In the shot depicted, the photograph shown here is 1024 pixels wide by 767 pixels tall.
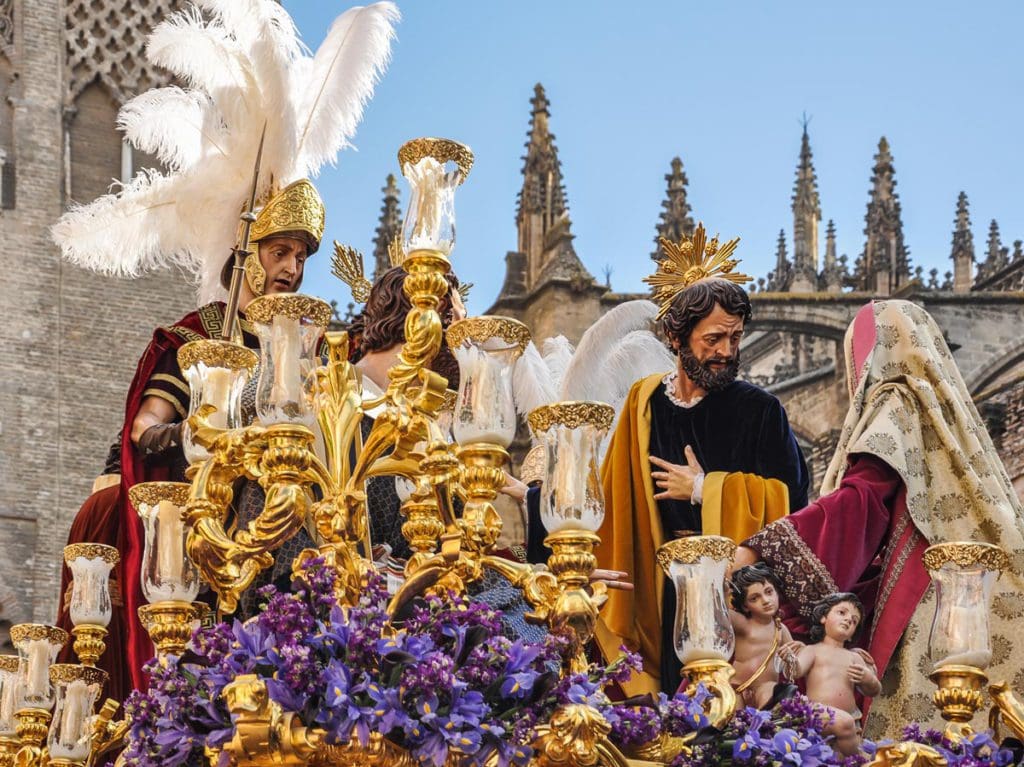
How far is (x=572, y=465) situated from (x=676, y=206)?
3007 centimetres

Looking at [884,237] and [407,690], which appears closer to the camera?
[407,690]

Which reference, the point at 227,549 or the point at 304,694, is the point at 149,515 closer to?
the point at 227,549

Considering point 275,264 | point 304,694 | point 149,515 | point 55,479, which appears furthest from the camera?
point 55,479

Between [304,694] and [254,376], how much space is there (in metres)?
2.26

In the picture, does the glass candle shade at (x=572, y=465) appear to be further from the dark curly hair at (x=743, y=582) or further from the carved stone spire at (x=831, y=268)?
the carved stone spire at (x=831, y=268)

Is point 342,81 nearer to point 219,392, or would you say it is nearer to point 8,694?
point 219,392

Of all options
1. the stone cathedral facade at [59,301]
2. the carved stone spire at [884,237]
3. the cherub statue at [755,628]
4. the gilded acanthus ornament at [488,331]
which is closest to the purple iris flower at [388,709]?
the gilded acanthus ornament at [488,331]

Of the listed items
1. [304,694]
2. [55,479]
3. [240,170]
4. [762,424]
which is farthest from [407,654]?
[55,479]

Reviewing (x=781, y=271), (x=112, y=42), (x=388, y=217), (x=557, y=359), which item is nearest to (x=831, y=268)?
(x=781, y=271)

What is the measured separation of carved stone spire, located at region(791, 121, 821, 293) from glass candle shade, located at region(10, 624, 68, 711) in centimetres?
4612

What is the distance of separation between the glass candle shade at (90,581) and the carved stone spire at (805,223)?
46449 mm

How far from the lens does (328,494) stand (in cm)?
716

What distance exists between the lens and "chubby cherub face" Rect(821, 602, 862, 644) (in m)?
7.93

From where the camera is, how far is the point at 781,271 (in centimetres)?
5691
